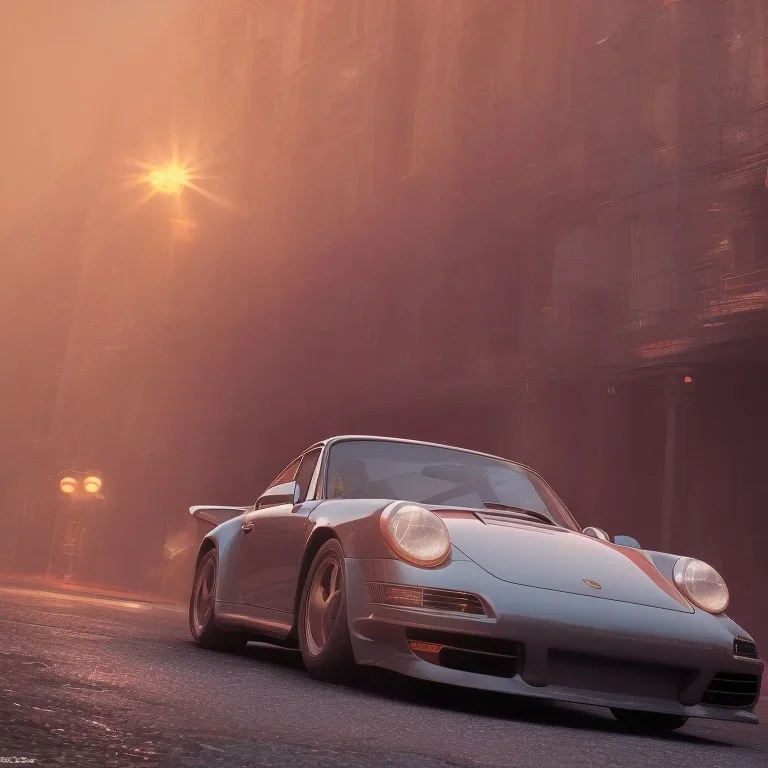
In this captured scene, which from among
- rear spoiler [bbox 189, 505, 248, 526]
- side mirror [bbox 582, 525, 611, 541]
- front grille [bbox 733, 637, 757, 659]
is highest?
rear spoiler [bbox 189, 505, 248, 526]

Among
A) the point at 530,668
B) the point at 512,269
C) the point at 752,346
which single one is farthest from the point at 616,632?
the point at 512,269

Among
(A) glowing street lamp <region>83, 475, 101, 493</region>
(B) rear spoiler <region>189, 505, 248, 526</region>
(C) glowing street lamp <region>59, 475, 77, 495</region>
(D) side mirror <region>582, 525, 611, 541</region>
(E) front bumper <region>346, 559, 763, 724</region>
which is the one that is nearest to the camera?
(E) front bumper <region>346, 559, 763, 724</region>

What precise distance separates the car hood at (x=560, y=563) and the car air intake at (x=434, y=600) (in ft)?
0.62

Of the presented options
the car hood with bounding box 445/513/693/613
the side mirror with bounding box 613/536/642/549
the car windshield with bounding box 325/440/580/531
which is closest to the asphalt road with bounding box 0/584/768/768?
the car hood with bounding box 445/513/693/613

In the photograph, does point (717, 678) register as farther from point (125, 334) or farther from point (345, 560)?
point (125, 334)

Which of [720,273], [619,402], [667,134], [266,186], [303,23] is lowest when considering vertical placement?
[619,402]

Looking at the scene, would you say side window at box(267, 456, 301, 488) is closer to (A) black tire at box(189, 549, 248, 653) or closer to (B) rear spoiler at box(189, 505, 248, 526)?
(B) rear spoiler at box(189, 505, 248, 526)

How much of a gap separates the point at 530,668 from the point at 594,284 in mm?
15234

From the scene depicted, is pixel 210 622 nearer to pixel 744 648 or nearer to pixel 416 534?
pixel 416 534

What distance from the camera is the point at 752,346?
1620 cm

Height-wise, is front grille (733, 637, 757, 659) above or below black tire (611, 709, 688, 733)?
above

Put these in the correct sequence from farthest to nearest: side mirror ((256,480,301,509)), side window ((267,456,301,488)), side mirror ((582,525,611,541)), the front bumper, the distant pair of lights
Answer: the distant pair of lights, side window ((267,456,301,488)), side mirror ((256,480,301,509)), side mirror ((582,525,611,541)), the front bumper

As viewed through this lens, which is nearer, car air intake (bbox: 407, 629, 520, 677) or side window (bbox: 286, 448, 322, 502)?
car air intake (bbox: 407, 629, 520, 677)

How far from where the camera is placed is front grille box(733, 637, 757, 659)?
185 inches
